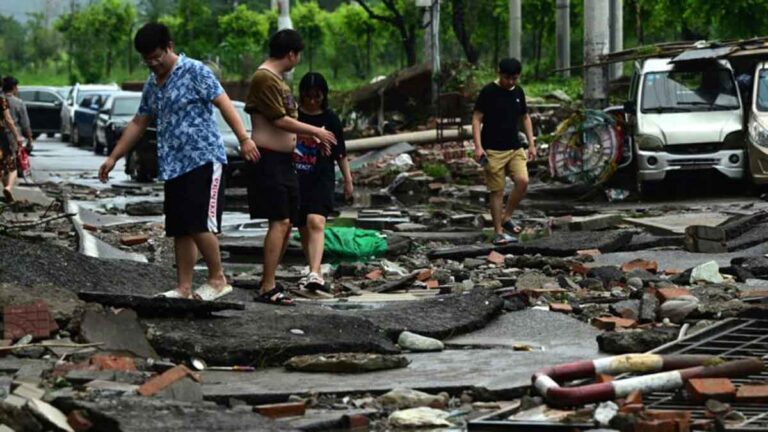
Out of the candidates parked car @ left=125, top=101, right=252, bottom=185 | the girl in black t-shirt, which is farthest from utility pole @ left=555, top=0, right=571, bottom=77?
the girl in black t-shirt

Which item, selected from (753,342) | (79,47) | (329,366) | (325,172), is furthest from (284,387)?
(79,47)

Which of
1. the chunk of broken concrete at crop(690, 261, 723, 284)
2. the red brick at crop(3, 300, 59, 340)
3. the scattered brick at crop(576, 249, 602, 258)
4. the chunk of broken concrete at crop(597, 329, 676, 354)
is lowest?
the scattered brick at crop(576, 249, 602, 258)

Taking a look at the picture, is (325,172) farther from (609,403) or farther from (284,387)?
(609,403)

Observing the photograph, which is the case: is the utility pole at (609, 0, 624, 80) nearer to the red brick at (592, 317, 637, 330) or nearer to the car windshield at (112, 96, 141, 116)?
the car windshield at (112, 96, 141, 116)

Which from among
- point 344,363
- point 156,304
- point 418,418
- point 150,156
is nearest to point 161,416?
point 418,418

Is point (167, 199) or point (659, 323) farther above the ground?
point (167, 199)

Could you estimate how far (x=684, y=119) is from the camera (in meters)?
22.3

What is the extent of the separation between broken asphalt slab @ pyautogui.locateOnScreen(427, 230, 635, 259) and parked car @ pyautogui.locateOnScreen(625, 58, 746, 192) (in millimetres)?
7706

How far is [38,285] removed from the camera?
938cm

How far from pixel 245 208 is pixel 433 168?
6.19 metres

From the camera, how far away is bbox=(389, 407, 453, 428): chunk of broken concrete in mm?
6781

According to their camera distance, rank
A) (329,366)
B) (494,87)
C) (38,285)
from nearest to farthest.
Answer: (329,366), (38,285), (494,87)

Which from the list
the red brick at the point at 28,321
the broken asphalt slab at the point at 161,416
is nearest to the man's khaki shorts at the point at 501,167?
the red brick at the point at 28,321

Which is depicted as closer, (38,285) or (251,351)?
(251,351)
